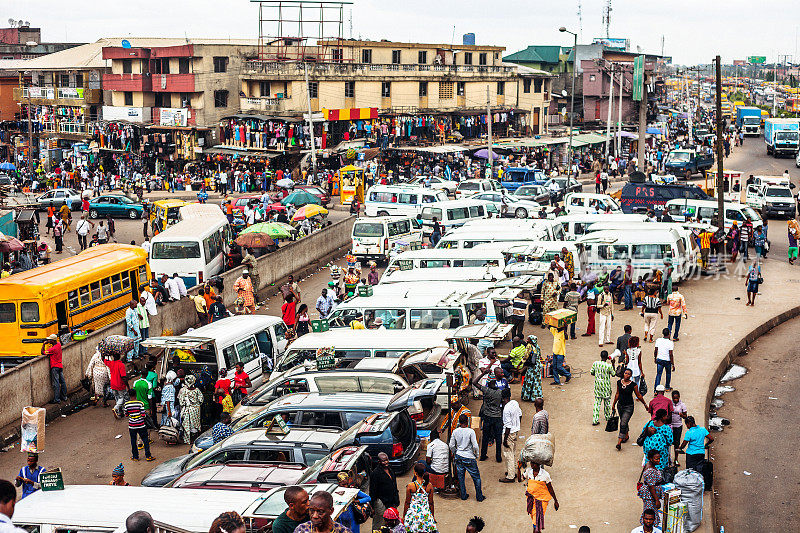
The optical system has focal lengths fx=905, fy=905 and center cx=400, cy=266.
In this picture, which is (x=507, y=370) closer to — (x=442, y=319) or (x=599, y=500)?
(x=442, y=319)

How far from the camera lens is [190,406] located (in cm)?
1565

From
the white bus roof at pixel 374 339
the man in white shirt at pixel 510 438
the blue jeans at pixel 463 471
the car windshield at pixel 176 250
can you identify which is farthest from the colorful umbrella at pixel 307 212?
the blue jeans at pixel 463 471

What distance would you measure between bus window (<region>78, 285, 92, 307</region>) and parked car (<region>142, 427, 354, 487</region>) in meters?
8.95

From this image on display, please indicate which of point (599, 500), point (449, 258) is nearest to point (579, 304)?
point (449, 258)

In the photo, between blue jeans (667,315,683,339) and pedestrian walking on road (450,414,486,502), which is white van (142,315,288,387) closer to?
pedestrian walking on road (450,414,486,502)

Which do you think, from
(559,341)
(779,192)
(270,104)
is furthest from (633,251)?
(270,104)

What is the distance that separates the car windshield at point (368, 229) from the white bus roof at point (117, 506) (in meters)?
21.0

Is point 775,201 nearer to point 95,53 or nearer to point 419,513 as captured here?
point 419,513

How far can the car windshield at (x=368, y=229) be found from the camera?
1189 inches

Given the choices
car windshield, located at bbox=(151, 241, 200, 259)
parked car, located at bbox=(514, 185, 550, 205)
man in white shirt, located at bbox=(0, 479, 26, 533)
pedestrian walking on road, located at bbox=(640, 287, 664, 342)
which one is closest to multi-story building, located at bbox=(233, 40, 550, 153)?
parked car, located at bbox=(514, 185, 550, 205)

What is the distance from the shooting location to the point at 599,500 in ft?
41.1

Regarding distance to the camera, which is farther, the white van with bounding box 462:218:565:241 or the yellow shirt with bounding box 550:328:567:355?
the white van with bounding box 462:218:565:241

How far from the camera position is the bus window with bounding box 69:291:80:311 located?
66.0 ft

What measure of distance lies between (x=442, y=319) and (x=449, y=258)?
19.8 ft
